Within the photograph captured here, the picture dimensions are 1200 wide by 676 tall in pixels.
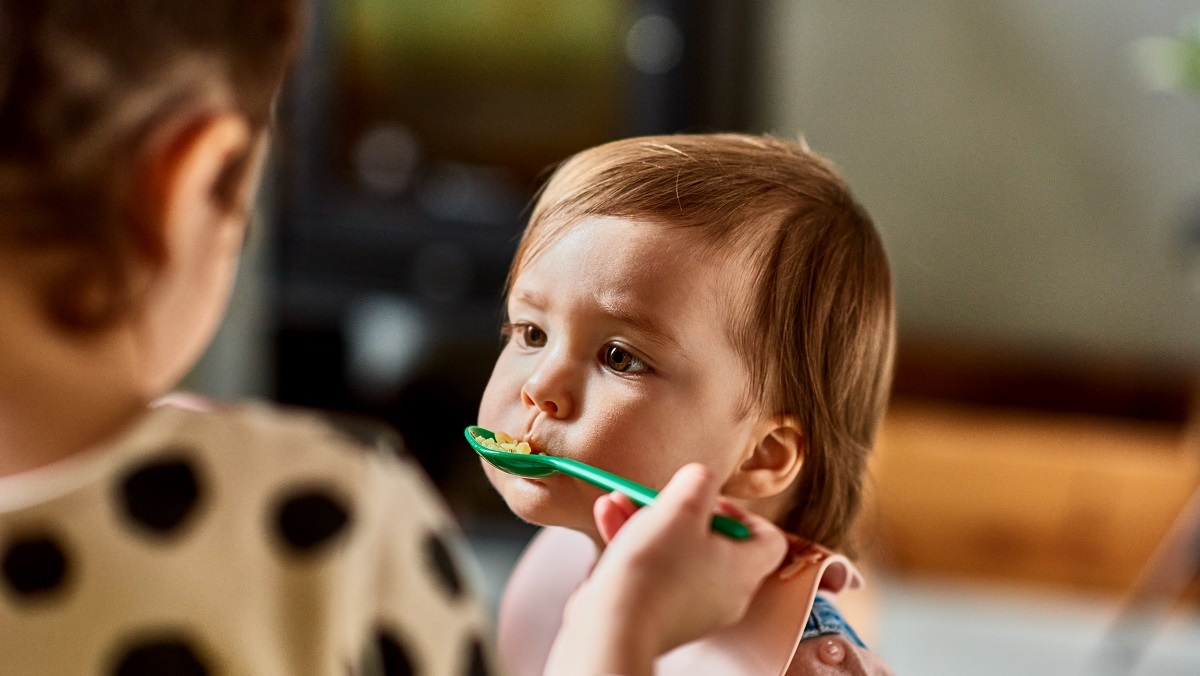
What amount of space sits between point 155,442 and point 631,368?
0.19 meters

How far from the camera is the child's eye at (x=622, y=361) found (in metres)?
0.38

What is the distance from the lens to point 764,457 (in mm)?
393

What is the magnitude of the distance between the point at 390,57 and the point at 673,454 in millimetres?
1837

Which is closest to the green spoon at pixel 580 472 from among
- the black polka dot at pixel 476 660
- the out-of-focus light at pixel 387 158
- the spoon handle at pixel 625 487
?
the spoon handle at pixel 625 487

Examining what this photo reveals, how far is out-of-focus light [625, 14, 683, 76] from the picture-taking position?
76.9 inches

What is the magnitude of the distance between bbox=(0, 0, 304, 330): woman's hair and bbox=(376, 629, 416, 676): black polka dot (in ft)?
0.50

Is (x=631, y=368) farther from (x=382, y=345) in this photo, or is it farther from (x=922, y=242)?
(x=922, y=242)

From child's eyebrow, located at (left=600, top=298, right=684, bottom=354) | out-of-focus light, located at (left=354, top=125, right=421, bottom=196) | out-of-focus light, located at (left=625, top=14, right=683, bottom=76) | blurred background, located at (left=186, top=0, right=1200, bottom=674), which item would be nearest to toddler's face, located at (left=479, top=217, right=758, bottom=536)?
child's eyebrow, located at (left=600, top=298, right=684, bottom=354)

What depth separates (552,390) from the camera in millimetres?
373

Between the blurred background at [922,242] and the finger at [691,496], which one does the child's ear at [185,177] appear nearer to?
the finger at [691,496]

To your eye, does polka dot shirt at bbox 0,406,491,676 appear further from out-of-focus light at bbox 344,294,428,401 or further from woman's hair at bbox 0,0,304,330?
out-of-focus light at bbox 344,294,428,401

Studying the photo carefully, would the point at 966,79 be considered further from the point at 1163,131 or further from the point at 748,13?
the point at 748,13

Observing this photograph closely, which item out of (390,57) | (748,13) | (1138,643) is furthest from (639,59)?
(1138,643)

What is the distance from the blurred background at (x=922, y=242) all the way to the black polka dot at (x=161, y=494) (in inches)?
43.7
